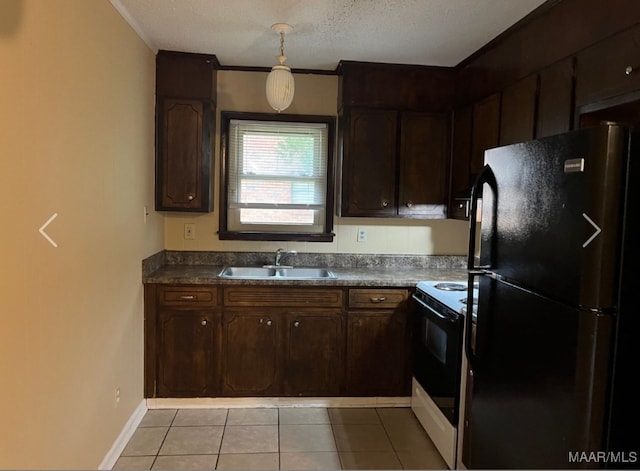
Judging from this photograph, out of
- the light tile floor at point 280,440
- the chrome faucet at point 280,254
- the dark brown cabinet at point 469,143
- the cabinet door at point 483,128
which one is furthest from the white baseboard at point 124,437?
the cabinet door at point 483,128

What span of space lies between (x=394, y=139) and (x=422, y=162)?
27 centimetres

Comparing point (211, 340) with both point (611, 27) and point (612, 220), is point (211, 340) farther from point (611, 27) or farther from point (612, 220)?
point (611, 27)

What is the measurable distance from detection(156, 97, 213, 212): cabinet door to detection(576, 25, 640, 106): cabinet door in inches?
91.3

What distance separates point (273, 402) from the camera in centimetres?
308

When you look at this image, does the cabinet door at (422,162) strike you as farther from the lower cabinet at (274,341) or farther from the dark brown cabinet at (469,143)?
A: the lower cabinet at (274,341)

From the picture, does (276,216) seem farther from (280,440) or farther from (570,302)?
(570,302)

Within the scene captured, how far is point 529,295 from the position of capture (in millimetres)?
1397

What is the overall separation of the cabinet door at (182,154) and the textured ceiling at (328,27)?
408 millimetres

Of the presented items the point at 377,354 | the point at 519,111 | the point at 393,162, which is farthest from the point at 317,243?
the point at 519,111

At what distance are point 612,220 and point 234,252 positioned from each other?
2.76 metres

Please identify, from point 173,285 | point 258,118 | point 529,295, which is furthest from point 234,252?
point 529,295

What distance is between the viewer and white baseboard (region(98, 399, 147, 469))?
2322 millimetres

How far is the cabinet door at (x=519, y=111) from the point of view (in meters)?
2.27

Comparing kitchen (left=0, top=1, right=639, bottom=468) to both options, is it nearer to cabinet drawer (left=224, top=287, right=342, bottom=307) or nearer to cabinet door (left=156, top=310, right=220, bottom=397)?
cabinet door (left=156, top=310, right=220, bottom=397)
